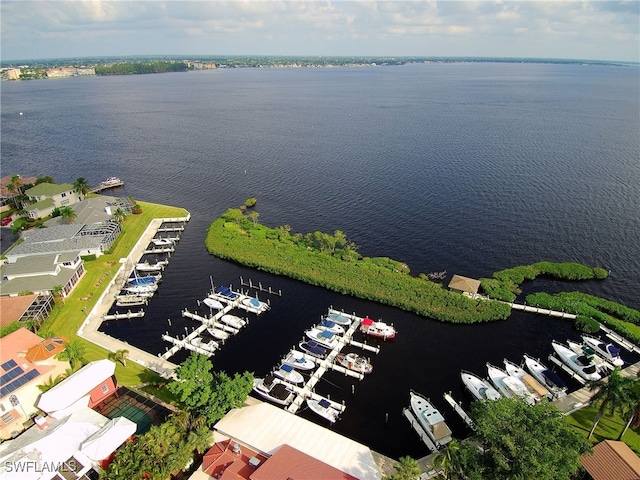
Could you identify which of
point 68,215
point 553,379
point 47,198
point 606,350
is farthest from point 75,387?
point 47,198

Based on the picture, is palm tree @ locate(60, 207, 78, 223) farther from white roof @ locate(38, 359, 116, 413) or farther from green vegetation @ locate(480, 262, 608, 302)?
green vegetation @ locate(480, 262, 608, 302)

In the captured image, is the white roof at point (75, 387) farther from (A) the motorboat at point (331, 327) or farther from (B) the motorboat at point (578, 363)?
(B) the motorboat at point (578, 363)

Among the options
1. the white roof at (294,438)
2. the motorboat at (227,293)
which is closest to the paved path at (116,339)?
the white roof at (294,438)

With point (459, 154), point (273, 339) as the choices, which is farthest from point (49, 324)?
point (459, 154)

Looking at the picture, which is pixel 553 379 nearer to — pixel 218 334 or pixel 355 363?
pixel 355 363

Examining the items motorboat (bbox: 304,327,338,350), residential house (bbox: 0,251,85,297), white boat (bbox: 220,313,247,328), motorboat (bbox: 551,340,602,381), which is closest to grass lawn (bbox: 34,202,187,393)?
residential house (bbox: 0,251,85,297)

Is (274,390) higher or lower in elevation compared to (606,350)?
lower

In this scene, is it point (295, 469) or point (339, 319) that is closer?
point (295, 469)

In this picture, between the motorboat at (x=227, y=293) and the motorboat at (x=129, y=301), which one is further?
the motorboat at (x=227, y=293)
